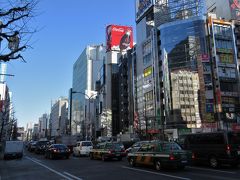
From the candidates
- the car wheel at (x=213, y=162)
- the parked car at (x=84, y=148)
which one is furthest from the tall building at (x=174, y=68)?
the car wheel at (x=213, y=162)

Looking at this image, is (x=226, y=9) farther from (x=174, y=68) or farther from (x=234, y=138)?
(x=234, y=138)

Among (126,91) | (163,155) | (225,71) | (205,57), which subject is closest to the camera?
(163,155)

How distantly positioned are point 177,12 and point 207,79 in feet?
69.0

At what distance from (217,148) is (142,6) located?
73.6 m

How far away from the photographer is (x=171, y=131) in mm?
67688

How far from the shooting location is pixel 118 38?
383 feet

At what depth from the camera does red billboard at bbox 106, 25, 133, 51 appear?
4542 inches

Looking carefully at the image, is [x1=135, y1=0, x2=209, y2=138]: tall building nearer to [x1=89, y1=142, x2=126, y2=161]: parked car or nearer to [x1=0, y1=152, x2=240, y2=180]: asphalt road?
[x1=89, y1=142, x2=126, y2=161]: parked car

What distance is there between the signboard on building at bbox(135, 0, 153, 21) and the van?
222 feet

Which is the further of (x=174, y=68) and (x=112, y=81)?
(x=112, y=81)

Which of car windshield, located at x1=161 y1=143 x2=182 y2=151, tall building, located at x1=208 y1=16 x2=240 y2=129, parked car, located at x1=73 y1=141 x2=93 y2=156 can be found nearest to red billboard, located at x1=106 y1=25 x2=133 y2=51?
tall building, located at x1=208 y1=16 x2=240 y2=129

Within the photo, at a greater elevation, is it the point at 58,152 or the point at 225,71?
the point at 225,71

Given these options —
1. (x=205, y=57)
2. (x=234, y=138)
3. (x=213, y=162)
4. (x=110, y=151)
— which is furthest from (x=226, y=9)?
(x=213, y=162)

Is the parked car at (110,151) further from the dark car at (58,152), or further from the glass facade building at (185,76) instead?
the glass facade building at (185,76)
